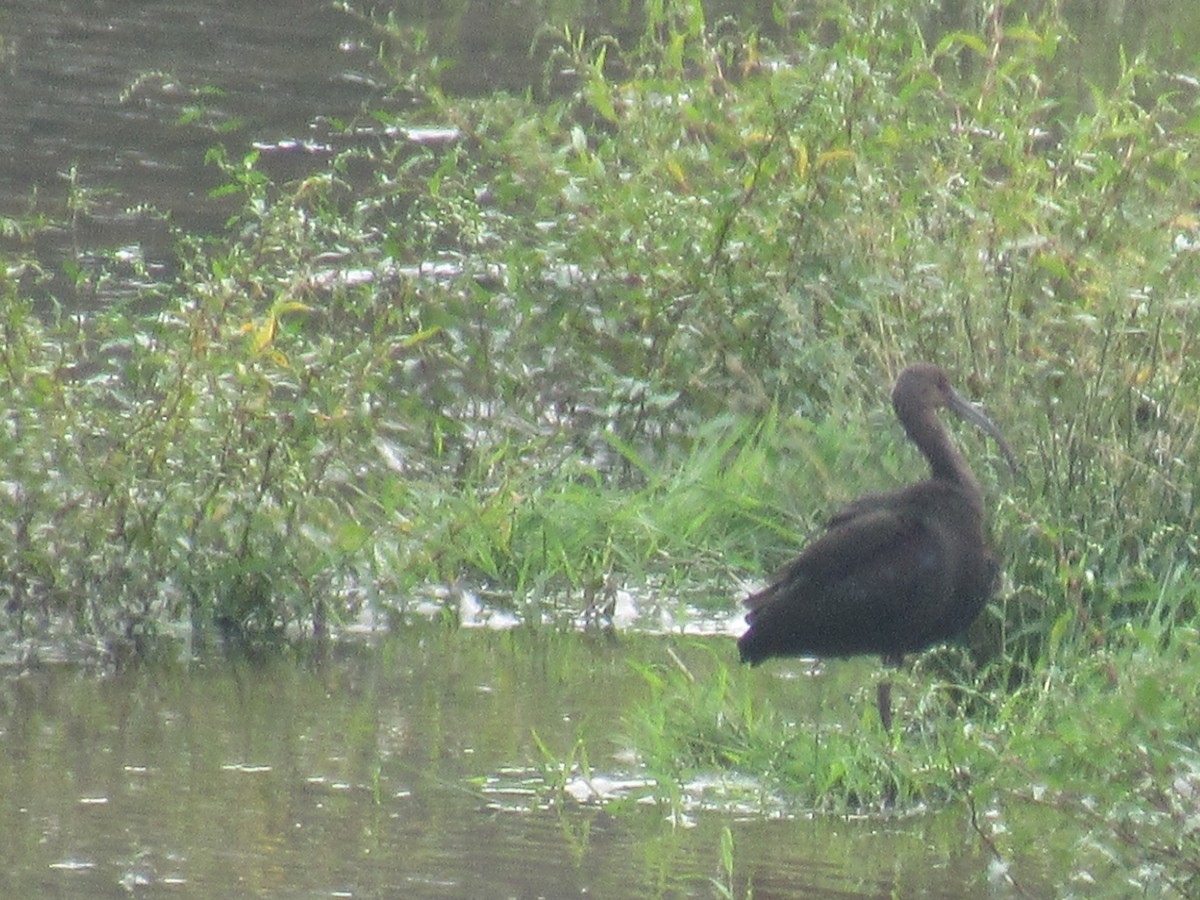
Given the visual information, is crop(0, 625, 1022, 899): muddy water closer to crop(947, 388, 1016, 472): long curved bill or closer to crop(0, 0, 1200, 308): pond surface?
crop(947, 388, 1016, 472): long curved bill

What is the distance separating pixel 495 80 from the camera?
15945 mm

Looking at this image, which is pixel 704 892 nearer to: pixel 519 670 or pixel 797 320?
pixel 519 670

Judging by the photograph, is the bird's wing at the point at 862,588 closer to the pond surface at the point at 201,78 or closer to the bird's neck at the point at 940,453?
the bird's neck at the point at 940,453

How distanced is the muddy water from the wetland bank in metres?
0.02

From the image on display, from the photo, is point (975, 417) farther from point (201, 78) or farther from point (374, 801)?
point (201, 78)

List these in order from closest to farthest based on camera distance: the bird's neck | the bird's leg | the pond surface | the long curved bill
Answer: the bird's leg
the bird's neck
the long curved bill
the pond surface

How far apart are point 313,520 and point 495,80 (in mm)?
9195

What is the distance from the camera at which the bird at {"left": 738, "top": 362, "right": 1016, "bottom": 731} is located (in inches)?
245

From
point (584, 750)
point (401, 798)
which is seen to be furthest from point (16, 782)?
point (584, 750)

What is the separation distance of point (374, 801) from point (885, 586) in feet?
4.49

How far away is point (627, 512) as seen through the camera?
7680 millimetres

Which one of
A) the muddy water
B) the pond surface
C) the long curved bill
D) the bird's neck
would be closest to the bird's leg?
the muddy water

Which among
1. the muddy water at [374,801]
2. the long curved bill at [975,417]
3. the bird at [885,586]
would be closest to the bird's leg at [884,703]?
the bird at [885,586]

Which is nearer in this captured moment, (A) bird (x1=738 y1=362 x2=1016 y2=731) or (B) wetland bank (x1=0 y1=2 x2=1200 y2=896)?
(B) wetland bank (x1=0 y1=2 x2=1200 y2=896)
